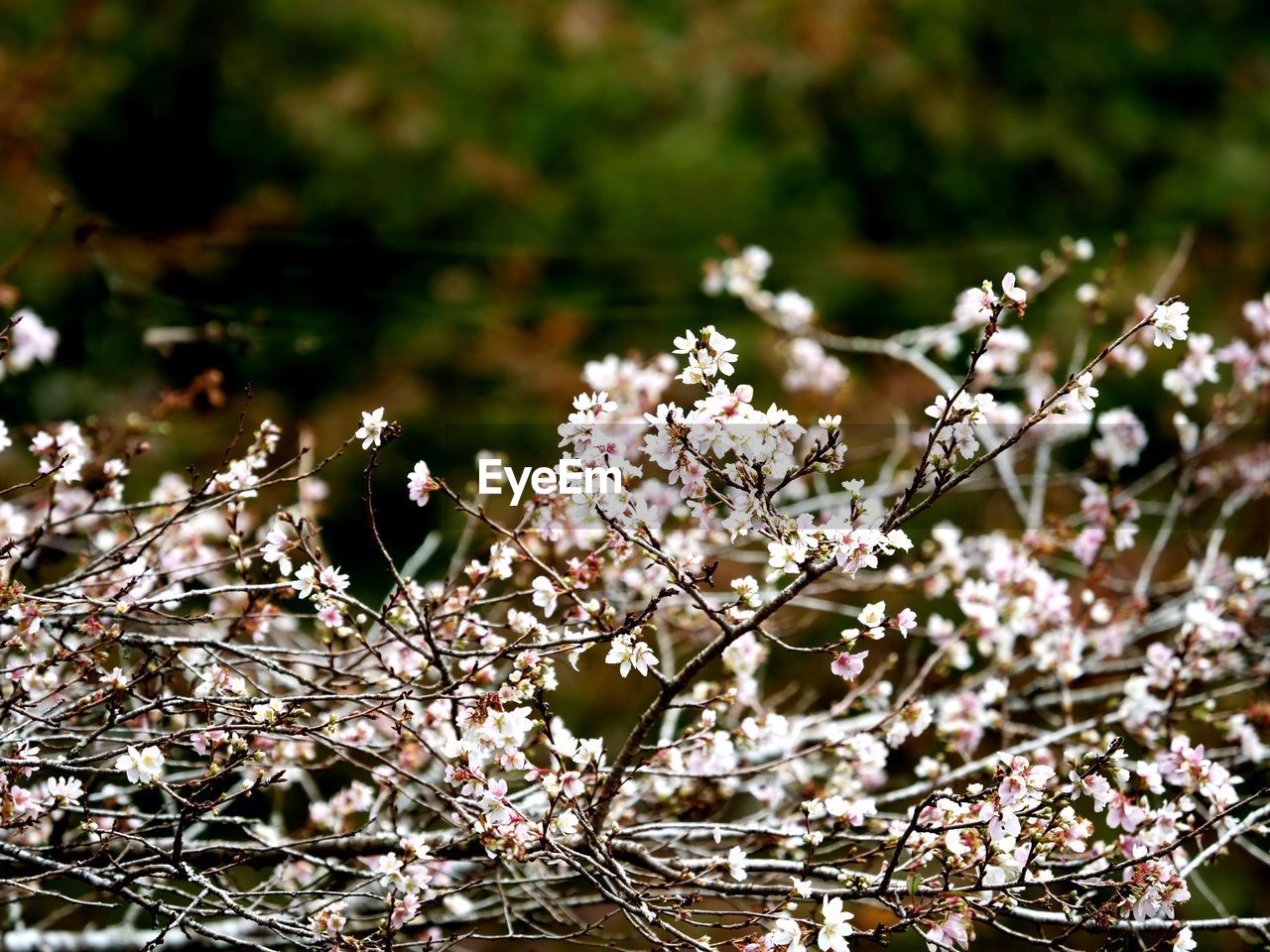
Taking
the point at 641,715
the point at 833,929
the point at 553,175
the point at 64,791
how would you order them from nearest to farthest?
the point at 833,929 < the point at 64,791 < the point at 641,715 < the point at 553,175

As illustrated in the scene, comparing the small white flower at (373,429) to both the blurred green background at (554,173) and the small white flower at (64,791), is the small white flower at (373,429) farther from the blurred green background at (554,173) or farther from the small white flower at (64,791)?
the blurred green background at (554,173)

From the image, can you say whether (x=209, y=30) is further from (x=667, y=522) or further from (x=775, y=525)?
(x=775, y=525)

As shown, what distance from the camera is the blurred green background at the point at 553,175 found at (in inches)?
197

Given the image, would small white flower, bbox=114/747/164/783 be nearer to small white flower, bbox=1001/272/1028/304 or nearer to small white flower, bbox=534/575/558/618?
small white flower, bbox=534/575/558/618

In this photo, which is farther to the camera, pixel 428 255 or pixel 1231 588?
pixel 428 255

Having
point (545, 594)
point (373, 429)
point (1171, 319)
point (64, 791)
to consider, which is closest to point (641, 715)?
point (545, 594)

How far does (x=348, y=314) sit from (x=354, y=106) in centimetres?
110

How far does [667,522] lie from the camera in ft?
8.29

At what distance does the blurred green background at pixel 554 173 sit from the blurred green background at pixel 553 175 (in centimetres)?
2

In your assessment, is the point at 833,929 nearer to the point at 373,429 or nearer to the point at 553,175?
the point at 373,429

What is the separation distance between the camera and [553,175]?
18.7 feet

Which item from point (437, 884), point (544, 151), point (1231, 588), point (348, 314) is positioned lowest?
point (437, 884)

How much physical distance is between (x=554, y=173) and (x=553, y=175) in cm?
2

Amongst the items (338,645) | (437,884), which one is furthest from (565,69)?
(437,884)
